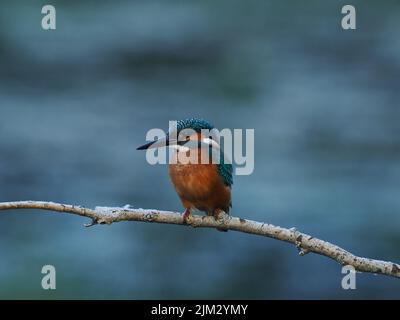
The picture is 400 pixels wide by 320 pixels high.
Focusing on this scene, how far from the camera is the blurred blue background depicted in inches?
289

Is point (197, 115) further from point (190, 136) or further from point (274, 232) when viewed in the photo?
point (274, 232)

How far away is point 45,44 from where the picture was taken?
33.5 ft

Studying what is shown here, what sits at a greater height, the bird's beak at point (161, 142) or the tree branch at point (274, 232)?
the bird's beak at point (161, 142)

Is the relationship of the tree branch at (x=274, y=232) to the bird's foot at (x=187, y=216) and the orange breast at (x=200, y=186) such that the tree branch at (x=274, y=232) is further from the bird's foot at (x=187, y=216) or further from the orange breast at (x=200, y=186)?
the orange breast at (x=200, y=186)

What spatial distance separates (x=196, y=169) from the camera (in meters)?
3.26

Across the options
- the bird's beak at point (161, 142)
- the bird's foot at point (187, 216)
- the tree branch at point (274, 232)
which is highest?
the bird's beak at point (161, 142)

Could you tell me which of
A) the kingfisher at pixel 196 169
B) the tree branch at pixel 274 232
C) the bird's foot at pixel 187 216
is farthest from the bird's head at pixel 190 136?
the tree branch at pixel 274 232

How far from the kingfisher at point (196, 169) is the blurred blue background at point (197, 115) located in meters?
3.79

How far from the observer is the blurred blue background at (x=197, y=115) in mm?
7340

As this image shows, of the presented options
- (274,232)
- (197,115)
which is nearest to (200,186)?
(274,232)

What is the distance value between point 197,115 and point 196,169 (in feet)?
16.6

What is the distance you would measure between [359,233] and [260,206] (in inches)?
32.1

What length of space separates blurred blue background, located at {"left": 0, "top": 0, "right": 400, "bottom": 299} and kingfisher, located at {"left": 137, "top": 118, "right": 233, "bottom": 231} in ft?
12.4
